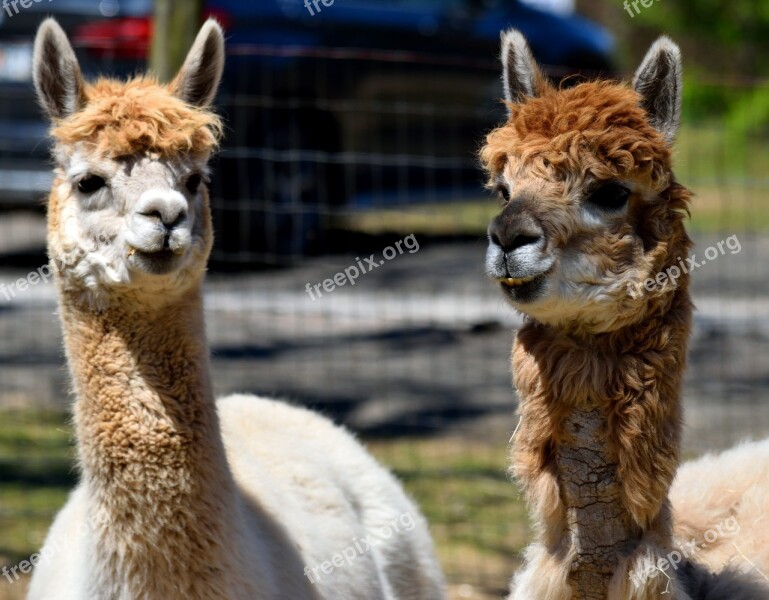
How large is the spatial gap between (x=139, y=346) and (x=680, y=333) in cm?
178

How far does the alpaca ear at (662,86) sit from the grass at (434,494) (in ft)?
9.82

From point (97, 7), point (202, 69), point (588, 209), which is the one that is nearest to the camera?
point (588, 209)

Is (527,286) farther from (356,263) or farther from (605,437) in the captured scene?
(356,263)

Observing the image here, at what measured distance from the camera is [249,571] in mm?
3781

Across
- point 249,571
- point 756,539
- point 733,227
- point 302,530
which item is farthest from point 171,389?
point 733,227

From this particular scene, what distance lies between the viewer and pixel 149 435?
367 centimetres

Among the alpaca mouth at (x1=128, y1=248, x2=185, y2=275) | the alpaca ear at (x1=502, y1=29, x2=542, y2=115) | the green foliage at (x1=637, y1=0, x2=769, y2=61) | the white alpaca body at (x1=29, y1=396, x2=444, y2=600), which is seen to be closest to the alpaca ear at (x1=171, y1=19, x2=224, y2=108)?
the alpaca mouth at (x1=128, y1=248, x2=185, y2=275)

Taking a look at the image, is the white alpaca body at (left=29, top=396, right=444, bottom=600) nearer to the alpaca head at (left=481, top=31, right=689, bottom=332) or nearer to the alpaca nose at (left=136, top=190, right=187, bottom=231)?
the alpaca nose at (left=136, top=190, right=187, bottom=231)

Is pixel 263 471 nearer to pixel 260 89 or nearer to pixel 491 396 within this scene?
pixel 491 396

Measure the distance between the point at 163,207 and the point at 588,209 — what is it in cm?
142

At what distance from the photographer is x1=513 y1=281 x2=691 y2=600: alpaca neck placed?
306cm

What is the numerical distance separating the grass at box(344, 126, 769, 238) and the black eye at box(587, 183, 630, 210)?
1.25 ft

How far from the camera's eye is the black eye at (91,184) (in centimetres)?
389

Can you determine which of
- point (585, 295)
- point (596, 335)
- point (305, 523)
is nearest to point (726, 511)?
point (596, 335)
